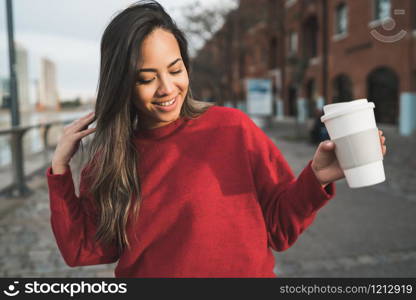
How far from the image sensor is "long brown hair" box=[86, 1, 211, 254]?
4.42ft

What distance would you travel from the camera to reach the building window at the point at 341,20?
67.5 ft

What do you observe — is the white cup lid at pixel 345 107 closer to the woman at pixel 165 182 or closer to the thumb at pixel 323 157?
the thumb at pixel 323 157

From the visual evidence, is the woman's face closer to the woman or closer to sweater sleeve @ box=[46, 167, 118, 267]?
the woman

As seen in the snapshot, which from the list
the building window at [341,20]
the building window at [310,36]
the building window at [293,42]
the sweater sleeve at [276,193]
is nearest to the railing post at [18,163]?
the sweater sleeve at [276,193]

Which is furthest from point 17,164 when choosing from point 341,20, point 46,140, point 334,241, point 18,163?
point 341,20

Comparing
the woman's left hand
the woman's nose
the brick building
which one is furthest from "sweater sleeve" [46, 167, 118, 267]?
the brick building

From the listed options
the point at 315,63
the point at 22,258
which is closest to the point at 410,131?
the point at 315,63

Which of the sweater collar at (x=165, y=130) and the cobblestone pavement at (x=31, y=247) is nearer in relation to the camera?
the sweater collar at (x=165, y=130)

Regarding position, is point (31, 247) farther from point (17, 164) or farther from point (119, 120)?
point (119, 120)

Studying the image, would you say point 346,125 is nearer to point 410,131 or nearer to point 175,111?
point 175,111

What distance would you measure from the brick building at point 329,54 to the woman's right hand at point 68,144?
885 centimetres

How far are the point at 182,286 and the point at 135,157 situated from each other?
444 mm

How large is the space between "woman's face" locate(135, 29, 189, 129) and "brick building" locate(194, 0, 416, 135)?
28.5 feet

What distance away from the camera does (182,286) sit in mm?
1331
